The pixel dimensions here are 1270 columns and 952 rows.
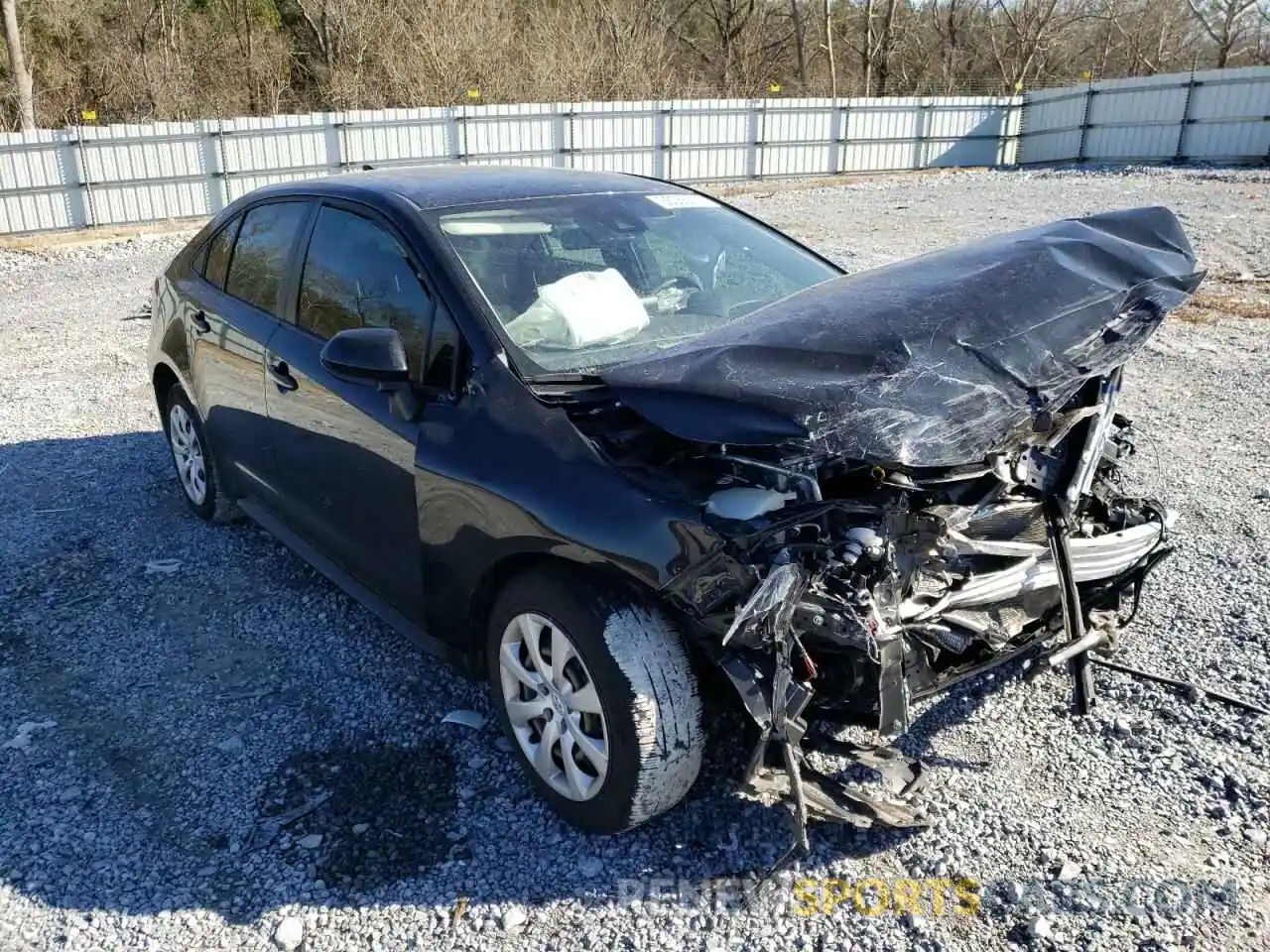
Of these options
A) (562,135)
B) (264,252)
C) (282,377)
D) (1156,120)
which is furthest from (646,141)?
(282,377)

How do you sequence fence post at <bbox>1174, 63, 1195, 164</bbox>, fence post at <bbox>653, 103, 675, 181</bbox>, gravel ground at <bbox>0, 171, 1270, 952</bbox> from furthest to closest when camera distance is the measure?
fence post at <bbox>1174, 63, 1195, 164</bbox>
fence post at <bbox>653, 103, 675, 181</bbox>
gravel ground at <bbox>0, 171, 1270, 952</bbox>

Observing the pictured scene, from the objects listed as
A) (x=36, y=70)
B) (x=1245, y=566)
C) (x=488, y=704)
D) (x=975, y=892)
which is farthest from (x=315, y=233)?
(x=36, y=70)

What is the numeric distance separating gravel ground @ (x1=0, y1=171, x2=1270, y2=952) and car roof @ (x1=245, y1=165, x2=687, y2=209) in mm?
1731

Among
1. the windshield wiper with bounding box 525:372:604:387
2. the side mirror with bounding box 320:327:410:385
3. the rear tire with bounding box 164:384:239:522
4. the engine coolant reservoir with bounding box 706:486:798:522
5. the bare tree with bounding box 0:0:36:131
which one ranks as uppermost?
the bare tree with bounding box 0:0:36:131

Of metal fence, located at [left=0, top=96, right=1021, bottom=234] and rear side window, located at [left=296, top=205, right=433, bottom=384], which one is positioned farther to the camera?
metal fence, located at [left=0, top=96, right=1021, bottom=234]

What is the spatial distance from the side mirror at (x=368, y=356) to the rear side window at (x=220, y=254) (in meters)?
1.89

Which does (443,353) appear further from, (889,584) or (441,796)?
(889,584)

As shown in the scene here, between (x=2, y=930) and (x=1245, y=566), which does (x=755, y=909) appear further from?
(x=1245, y=566)

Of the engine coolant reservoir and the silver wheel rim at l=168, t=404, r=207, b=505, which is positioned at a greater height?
the engine coolant reservoir

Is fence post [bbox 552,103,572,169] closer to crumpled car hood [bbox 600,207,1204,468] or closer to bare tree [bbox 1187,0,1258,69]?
crumpled car hood [bbox 600,207,1204,468]

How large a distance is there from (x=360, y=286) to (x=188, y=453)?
218 cm

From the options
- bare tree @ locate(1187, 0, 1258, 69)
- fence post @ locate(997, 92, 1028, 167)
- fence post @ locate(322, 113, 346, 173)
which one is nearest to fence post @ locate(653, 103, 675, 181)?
fence post @ locate(322, 113, 346, 173)

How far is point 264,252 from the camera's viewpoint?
437 cm

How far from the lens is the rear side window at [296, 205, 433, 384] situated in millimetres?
3334
